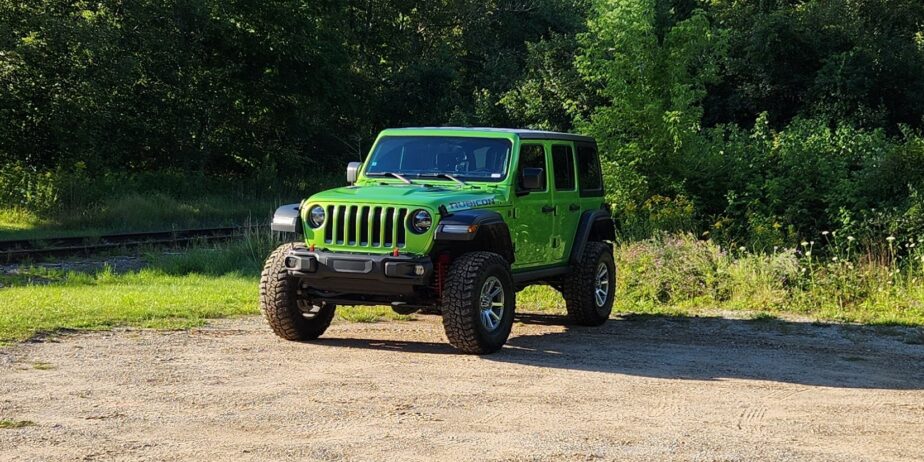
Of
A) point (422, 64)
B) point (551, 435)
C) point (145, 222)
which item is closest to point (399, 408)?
point (551, 435)

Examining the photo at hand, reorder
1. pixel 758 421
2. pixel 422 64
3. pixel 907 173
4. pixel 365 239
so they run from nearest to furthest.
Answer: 1. pixel 758 421
2. pixel 365 239
3. pixel 907 173
4. pixel 422 64

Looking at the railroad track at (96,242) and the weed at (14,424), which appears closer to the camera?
the weed at (14,424)

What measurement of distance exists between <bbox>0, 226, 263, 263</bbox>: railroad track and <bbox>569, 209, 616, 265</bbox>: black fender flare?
868 centimetres

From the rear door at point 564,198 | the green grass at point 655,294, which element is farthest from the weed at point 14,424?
the rear door at point 564,198

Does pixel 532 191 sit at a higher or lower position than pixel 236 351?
higher

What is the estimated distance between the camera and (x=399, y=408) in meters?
8.38

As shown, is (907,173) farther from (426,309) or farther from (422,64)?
(422,64)

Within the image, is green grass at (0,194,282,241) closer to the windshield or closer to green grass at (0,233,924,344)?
green grass at (0,233,924,344)

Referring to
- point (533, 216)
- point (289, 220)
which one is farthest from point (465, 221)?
point (289, 220)

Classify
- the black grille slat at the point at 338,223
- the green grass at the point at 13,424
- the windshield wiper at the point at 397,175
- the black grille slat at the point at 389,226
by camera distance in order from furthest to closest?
the windshield wiper at the point at 397,175, the black grille slat at the point at 338,223, the black grille slat at the point at 389,226, the green grass at the point at 13,424

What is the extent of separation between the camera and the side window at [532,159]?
11.8 meters

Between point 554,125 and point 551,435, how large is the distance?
102ft

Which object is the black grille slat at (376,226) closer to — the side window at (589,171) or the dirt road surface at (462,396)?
the dirt road surface at (462,396)

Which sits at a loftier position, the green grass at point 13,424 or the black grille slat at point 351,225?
the black grille slat at point 351,225
